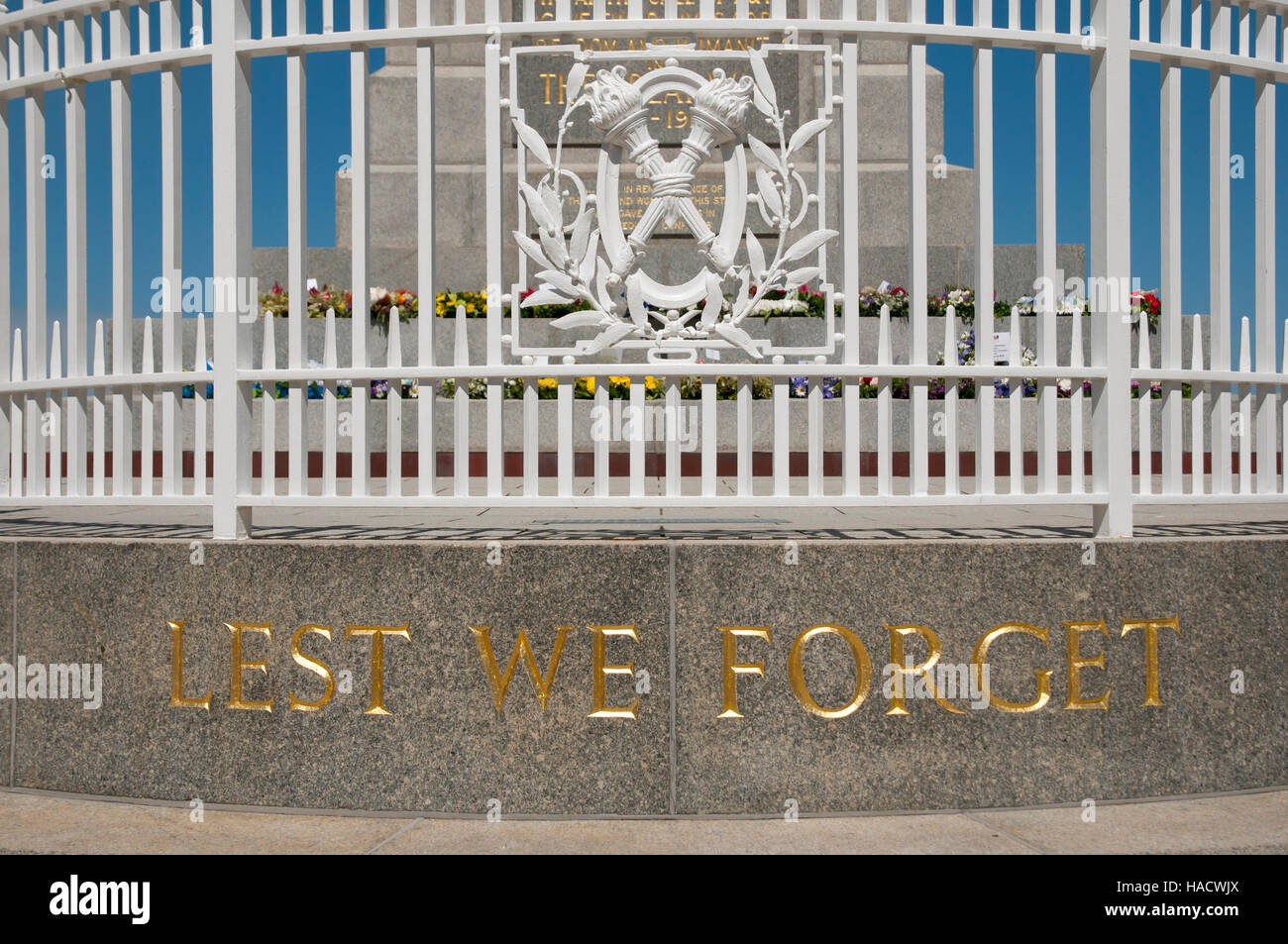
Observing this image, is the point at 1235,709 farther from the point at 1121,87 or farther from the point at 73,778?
the point at 73,778

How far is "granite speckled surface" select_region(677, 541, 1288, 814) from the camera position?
415 centimetres

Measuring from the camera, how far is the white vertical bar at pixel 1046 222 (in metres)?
4.47

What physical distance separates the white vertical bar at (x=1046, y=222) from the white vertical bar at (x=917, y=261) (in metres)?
0.49

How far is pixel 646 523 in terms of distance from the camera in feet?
19.6

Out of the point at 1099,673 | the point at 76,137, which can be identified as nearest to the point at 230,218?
the point at 76,137

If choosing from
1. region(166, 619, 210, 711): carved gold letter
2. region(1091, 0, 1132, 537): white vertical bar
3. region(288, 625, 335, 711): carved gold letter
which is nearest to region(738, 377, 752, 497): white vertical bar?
region(1091, 0, 1132, 537): white vertical bar

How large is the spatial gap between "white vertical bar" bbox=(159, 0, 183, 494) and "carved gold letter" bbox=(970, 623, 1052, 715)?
3.48m

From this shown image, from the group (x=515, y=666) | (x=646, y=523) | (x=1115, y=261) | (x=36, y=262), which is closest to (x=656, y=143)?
(x=1115, y=261)

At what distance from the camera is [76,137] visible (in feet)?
16.5

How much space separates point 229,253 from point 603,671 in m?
2.38

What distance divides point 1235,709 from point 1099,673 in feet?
2.00

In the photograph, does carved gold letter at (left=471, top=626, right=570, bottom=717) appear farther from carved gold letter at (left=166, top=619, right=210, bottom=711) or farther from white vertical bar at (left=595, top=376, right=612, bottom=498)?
carved gold letter at (left=166, top=619, right=210, bottom=711)

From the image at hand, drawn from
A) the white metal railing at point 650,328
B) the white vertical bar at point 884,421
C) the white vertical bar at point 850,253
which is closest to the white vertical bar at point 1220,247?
the white metal railing at point 650,328

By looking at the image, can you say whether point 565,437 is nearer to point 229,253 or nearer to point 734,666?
point 734,666
